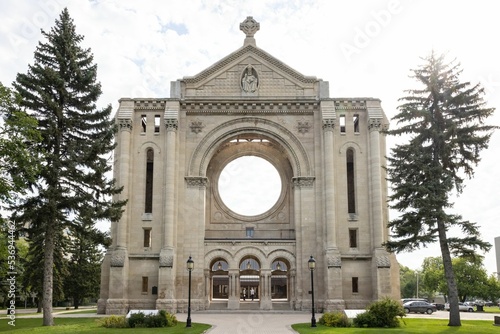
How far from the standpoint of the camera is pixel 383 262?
38.6m

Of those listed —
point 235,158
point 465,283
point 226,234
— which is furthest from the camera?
point 465,283

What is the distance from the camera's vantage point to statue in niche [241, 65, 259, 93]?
4322 centimetres

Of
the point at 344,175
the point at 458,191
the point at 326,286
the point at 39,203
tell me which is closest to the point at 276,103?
the point at 344,175

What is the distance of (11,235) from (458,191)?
2366 centimetres

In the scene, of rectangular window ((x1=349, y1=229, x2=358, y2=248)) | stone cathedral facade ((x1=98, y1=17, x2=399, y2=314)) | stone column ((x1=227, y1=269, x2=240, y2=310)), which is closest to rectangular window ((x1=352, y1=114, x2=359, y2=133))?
stone cathedral facade ((x1=98, y1=17, x2=399, y2=314))

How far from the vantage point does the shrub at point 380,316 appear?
2680 cm

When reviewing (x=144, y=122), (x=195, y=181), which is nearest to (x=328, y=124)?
(x=195, y=181)

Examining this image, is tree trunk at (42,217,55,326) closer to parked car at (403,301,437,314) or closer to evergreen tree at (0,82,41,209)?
evergreen tree at (0,82,41,209)

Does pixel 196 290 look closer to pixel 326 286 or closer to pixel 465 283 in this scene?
pixel 326 286

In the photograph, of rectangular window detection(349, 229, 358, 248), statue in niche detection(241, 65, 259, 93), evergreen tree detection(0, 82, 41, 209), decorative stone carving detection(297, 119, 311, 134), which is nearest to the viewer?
evergreen tree detection(0, 82, 41, 209)

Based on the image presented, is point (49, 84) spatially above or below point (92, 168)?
above

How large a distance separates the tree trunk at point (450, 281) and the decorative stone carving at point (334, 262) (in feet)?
35.9

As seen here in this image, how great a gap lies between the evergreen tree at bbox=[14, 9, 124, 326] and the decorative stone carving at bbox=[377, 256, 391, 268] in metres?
19.4

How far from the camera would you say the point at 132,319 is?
26.4 m
